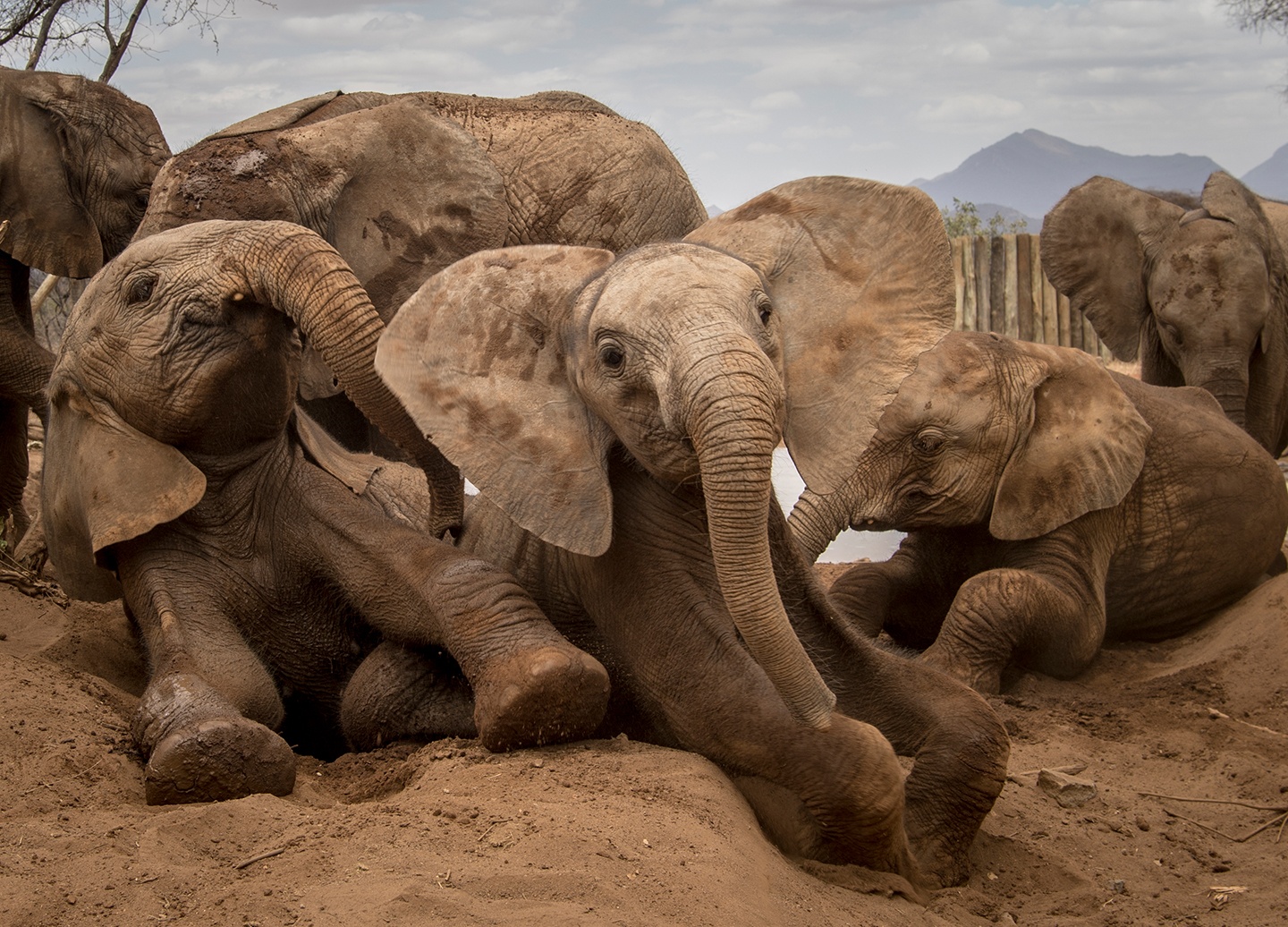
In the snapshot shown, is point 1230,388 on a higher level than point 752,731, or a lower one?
higher

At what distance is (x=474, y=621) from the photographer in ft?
13.4

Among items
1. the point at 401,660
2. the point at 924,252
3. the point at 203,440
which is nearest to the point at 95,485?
the point at 203,440

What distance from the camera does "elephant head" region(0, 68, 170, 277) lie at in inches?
297

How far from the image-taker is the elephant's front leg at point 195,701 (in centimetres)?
380

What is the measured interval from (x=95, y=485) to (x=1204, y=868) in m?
3.19

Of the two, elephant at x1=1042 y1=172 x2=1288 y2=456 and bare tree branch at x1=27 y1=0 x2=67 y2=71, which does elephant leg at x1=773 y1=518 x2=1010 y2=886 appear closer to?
elephant at x1=1042 y1=172 x2=1288 y2=456

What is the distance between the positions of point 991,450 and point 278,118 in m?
2.94

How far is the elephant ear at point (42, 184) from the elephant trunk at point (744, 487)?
506 centimetres

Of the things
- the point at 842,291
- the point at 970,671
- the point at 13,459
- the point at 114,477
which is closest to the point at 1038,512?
the point at 970,671

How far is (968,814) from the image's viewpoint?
13.4 ft

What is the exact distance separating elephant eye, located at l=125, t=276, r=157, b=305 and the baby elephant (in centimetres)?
241

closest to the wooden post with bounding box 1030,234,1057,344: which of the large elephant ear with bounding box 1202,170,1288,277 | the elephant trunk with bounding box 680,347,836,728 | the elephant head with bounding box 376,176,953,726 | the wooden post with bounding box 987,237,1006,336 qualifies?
the wooden post with bounding box 987,237,1006,336

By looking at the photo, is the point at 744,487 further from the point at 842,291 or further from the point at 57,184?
the point at 57,184

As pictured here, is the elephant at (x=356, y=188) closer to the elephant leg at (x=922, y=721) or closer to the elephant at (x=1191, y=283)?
the elephant leg at (x=922, y=721)
